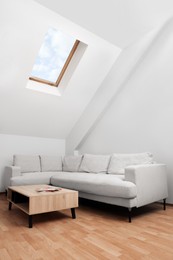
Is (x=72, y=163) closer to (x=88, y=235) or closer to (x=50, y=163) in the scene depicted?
(x=50, y=163)

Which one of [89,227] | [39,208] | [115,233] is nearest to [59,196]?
[39,208]

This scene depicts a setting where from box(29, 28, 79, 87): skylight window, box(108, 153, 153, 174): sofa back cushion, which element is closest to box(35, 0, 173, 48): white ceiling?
box(29, 28, 79, 87): skylight window

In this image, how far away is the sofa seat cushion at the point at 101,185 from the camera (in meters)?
2.36

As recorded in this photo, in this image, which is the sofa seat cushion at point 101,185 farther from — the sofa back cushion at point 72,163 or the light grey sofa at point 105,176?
the sofa back cushion at point 72,163

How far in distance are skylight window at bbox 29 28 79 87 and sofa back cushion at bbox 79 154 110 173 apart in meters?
1.64

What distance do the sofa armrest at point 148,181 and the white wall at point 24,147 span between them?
279 cm

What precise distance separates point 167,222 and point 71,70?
2870 mm

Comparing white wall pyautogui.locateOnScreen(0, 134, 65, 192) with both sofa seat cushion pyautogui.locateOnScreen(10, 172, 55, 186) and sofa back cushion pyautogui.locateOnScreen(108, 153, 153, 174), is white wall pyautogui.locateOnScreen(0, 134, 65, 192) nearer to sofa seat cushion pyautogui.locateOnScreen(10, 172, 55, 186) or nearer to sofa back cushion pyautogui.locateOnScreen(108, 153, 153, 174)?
sofa seat cushion pyautogui.locateOnScreen(10, 172, 55, 186)

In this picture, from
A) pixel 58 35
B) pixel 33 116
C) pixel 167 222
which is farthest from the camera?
pixel 33 116

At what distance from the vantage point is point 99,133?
445 centimetres

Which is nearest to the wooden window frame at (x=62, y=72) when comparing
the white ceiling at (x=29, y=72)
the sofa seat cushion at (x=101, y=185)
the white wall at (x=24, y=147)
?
the white ceiling at (x=29, y=72)

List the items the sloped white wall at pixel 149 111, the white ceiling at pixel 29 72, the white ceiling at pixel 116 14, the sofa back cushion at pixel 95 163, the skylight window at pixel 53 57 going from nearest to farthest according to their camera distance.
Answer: the white ceiling at pixel 116 14 < the white ceiling at pixel 29 72 < the sloped white wall at pixel 149 111 < the skylight window at pixel 53 57 < the sofa back cushion at pixel 95 163

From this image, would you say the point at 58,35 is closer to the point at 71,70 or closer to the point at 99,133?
the point at 71,70

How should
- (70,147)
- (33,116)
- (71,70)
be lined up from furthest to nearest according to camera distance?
(70,147) → (33,116) → (71,70)
